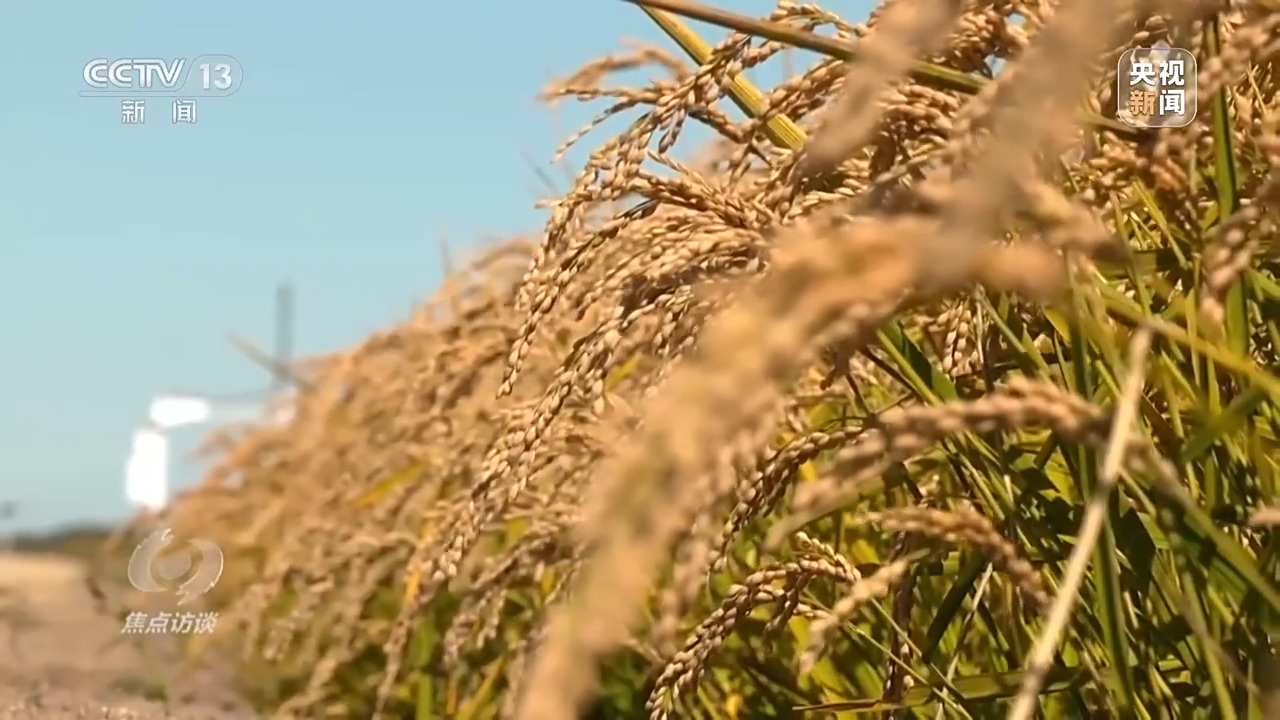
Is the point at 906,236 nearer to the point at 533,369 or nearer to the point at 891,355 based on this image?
the point at 891,355

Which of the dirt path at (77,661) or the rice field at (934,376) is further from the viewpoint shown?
the dirt path at (77,661)

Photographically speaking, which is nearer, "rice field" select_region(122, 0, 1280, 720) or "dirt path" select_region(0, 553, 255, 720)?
"rice field" select_region(122, 0, 1280, 720)

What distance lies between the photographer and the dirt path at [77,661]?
3238 millimetres

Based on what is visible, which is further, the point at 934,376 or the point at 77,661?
the point at 77,661

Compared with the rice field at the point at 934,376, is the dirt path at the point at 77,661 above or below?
above

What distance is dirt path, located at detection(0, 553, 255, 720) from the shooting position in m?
3.24

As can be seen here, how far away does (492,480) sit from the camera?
2.92 ft

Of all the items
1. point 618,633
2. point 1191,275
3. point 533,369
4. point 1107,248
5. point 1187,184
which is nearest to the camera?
point 618,633

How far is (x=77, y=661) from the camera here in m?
3.76

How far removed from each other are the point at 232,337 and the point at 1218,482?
2716mm

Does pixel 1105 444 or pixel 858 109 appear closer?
pixel 858 109

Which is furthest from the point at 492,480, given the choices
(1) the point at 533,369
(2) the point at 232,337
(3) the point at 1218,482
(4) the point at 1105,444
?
(2) the point at 232,337

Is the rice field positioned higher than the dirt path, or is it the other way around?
the dirt path

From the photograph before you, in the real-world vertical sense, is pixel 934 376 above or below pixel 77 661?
below
